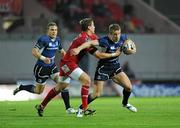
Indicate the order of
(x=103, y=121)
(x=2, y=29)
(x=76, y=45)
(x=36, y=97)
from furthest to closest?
(x=2, y=29)
(x=36, y=97)
(x=76, y=45)
(x=103, y=121)

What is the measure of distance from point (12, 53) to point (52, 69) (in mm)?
16644

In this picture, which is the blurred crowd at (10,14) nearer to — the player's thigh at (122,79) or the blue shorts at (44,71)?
the blue shorts at (44,71)

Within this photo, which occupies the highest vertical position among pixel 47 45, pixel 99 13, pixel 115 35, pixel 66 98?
pixel 99 13

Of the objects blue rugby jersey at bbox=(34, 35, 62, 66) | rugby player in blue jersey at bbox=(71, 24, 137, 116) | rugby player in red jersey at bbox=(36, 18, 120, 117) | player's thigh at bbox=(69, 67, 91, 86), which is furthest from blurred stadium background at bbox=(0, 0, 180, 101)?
player's thigh at bbox=(69, 67, 91, 86)

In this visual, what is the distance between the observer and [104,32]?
3559cm

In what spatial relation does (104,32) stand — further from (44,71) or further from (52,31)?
(52,31)

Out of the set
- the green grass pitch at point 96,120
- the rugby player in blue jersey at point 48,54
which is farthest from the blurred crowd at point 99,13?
the green grass pitch at point 96,120

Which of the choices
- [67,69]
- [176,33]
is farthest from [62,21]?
[67,69]

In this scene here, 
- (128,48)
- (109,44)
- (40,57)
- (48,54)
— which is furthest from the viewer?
(48,54)

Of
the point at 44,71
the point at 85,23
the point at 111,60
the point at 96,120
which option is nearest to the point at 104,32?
the point at 44,71

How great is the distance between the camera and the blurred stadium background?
3375 cm

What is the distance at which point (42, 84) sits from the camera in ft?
60.6

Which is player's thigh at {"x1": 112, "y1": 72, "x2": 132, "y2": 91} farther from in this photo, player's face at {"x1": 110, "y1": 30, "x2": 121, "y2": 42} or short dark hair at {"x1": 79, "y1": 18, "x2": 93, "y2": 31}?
short dark hair at {"x1": 79, "y1": 18, "x2": 93, "y2": 31}

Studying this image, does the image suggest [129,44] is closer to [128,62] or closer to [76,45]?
[76,45]
